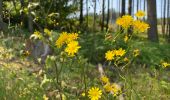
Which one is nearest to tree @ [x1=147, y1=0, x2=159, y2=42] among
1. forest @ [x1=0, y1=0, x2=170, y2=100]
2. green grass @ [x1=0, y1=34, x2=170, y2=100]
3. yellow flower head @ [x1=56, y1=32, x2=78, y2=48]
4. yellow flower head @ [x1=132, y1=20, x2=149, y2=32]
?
forest @ [x1=0, y1=0, x2=170, y2=100]

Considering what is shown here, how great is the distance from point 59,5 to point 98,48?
876 centimetres

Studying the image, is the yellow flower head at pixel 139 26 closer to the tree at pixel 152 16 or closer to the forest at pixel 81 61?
the forest at pixel 81 61

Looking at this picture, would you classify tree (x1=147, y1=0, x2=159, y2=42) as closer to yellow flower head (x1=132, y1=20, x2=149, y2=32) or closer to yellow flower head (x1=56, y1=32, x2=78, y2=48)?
yellow flower head (x1=132, y1=20, x2=149, y2=32)

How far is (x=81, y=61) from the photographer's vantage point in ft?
6.50

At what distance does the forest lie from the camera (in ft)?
6.56

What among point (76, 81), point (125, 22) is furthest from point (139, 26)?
point (76, 81)

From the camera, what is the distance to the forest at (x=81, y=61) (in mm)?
2000

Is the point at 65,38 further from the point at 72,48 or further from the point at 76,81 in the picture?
the point at 76,81

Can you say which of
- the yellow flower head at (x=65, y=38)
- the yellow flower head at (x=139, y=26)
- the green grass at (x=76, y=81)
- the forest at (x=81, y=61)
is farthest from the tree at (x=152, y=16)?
the yellow flower head at (x=65, y=38)

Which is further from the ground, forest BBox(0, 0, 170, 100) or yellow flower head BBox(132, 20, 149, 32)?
yellow flower head BBox(132, 20, 149, 32)

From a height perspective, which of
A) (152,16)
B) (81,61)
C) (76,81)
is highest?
(81,61)

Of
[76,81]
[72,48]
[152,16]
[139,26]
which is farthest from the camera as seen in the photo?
[152,16]

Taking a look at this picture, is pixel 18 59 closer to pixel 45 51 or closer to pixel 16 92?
pixel 45 51

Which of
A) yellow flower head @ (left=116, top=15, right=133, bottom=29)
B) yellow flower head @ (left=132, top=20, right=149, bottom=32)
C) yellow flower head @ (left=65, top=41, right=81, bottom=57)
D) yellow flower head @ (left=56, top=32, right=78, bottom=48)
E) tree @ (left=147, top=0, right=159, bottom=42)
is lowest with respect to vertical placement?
tree @ (left=147, top=0, right=159, bottom=42)
